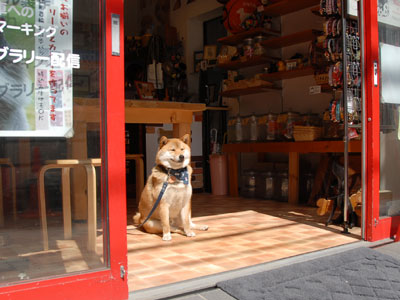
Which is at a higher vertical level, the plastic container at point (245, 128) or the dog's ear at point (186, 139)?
the plastic container at point (245, 128)

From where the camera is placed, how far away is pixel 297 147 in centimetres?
466

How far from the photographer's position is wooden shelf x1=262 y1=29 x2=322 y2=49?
4.84 meters

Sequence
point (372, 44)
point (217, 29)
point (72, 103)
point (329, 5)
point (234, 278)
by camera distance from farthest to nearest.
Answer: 1. point (217, 29)
2. point (329, 5)
3. point (372, 44)
4. point (234, 278)
5. point (72, 103)

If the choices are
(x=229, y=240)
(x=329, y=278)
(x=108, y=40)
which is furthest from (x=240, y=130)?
(x=108, y=40)

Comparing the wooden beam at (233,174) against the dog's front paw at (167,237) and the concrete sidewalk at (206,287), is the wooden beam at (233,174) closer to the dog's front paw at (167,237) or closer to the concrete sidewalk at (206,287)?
the dog's front paw at (167,237)

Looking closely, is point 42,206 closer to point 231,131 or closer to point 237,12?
point 231,131

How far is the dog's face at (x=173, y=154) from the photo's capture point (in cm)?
316

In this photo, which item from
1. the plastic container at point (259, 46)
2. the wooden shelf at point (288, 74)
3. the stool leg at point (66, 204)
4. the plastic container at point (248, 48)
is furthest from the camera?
the plastic container at point (248, 48)

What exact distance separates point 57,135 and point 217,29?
557 cm

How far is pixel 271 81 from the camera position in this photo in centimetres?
568

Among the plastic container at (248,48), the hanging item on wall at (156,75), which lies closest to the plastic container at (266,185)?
the plastic container at (248,48)

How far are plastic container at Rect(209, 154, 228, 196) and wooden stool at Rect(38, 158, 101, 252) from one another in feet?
12.7

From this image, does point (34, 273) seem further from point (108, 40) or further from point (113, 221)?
point (108, 40)

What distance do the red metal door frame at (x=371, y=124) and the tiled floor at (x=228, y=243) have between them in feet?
0.68
